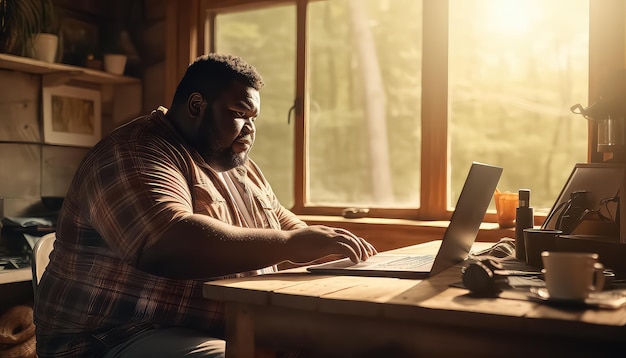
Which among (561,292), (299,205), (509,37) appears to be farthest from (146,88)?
(561,292)

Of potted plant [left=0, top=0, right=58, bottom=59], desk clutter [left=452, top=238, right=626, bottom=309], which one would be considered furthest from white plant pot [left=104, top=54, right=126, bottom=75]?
desk clutter [left=452, top=238, right=626, bottom=309]

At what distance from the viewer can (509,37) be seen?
2.96 m

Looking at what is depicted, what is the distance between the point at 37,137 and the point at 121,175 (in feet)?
6.77

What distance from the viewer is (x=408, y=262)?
1.61m

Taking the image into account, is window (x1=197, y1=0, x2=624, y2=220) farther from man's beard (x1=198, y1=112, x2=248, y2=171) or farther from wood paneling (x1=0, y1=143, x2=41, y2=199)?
man's beard (x1=198, y1=112, x2=248, y2=171)

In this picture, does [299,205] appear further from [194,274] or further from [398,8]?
[194,274]

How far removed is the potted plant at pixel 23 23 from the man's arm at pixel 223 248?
2.10 m

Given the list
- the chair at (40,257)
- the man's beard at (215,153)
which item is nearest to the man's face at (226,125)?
the man's beard at (215,153)

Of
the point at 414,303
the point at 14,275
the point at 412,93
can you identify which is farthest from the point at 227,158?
the point at 412,93

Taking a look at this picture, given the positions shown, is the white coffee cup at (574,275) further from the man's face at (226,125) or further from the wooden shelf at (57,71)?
the wooden shelf at (57,71)

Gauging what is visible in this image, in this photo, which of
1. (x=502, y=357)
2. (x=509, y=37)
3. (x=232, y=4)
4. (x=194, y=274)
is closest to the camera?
(x=502, y=357)

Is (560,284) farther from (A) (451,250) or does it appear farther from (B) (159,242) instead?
(B) (159,242)

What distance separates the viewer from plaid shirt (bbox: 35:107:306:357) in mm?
1503

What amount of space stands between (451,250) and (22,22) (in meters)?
2.51
